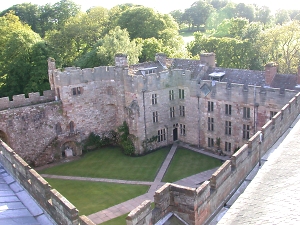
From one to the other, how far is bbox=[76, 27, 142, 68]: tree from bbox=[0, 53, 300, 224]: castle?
10.5 metres

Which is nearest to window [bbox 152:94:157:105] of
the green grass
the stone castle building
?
the stone castle building

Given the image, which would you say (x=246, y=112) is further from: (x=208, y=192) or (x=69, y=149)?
(x=208, y=192)

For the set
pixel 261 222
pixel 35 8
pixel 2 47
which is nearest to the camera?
pixel 261 222

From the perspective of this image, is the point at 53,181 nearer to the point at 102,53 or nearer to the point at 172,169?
the point at 172,169

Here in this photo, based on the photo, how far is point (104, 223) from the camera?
24.0 m

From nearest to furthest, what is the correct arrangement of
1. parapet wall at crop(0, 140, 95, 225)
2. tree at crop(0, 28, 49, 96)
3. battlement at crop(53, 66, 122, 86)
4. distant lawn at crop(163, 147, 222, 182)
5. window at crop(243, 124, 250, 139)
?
parapet wall at crop(0, 140, 95, 225) < distant lawn at crop(163, 147, 222, 182) < window at crop(243, 124, 250, 139) < battlement at crop(53, 66, 122, 86) < tree at crop(0, 28, 49, 96)

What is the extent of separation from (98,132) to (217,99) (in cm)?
1296

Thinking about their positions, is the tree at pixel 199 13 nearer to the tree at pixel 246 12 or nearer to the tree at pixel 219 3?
the tree at pixel 246 12

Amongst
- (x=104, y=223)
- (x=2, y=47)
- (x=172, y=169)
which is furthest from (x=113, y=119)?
(x=2, y=47)

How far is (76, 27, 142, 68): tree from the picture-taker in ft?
157

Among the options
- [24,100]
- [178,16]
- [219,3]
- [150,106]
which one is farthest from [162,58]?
[219,3]

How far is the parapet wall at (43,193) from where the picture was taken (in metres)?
10.8

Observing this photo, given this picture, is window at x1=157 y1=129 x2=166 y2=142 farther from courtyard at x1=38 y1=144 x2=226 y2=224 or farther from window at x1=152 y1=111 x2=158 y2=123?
window at x1=152 y1=111 x2=158 y2=123

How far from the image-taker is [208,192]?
14.1 m
